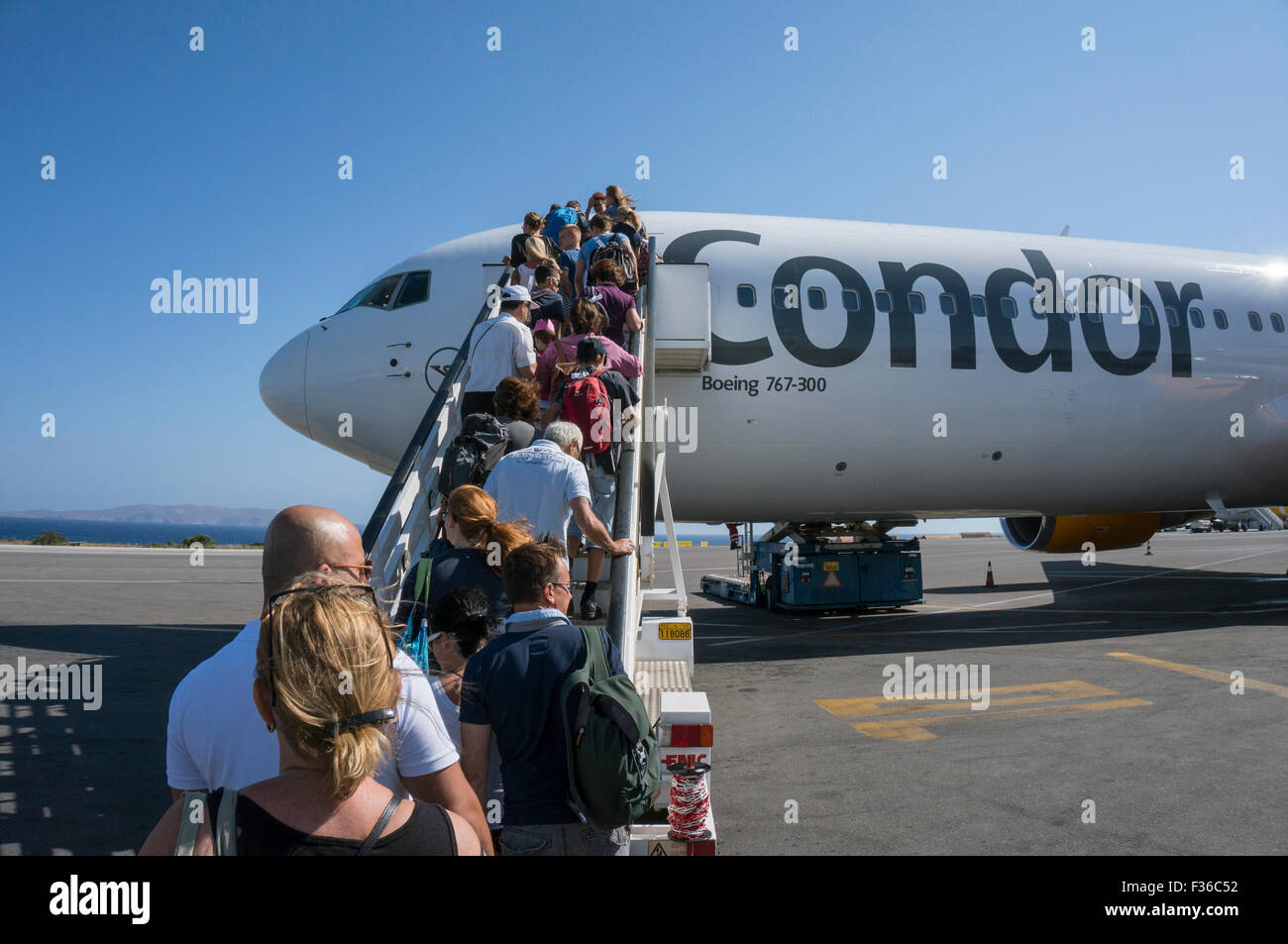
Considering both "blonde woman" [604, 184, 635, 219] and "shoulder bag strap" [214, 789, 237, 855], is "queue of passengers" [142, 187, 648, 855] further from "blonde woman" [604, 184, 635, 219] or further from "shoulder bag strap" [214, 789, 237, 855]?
"blonde woman" [604, 184, 635, 219]

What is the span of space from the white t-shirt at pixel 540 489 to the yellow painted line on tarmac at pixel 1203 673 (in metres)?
7.73

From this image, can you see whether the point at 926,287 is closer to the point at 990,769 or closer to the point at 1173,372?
the point at 1173,372

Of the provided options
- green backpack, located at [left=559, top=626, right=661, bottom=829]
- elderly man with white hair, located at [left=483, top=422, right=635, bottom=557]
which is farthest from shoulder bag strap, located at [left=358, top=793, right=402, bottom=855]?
elderly man with white hair, located at [left=483, top=422, right=635, bottom=557]

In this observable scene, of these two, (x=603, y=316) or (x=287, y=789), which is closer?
(x=287, y=789)

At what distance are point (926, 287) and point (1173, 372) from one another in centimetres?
410

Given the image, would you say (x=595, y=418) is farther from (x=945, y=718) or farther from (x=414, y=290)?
(x=414, y=290)

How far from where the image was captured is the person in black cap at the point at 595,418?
564 cm

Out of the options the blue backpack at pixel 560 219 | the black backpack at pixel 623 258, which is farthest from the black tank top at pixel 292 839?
the blue backpack at pixel 560 219

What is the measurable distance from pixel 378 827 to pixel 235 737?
0.69m

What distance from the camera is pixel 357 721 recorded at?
180 cm

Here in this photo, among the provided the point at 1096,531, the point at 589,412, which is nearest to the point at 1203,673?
the point at 1096,531

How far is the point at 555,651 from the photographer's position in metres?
2.97
